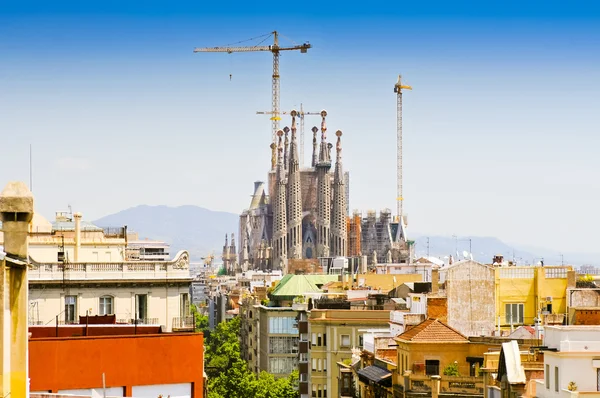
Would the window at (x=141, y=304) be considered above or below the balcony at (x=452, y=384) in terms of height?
above

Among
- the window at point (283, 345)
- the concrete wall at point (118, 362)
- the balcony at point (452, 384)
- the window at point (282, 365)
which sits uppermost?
the concrete wall at point (118, 362)

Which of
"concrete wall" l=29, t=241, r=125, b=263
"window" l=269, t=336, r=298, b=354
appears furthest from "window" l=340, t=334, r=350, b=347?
"window" l=269, t=336, r=298, b=354

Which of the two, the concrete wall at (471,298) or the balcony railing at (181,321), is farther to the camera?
the concrete wall at (471,298)

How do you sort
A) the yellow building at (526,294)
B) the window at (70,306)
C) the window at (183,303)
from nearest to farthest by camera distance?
the window at (70,306) < the yellow building at (526,294) < the window at (183,303)

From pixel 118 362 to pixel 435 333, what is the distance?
26421mm

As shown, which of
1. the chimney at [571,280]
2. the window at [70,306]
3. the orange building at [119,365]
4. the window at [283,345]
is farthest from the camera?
the window at [283,345]

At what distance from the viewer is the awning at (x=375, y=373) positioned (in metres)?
55.7

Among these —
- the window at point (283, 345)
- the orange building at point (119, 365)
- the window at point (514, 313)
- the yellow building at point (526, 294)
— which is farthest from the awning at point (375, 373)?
the window at point (283, 345)

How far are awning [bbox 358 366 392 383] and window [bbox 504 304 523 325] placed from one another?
17.7ft

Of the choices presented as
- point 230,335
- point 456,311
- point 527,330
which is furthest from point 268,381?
point 527,330

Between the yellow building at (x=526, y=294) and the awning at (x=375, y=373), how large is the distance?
16.2ft

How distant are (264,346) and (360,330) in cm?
4300

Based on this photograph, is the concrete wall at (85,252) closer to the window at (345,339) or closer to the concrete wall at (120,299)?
the concrete wall at (120,299)

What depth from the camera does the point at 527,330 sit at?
48938 mm
